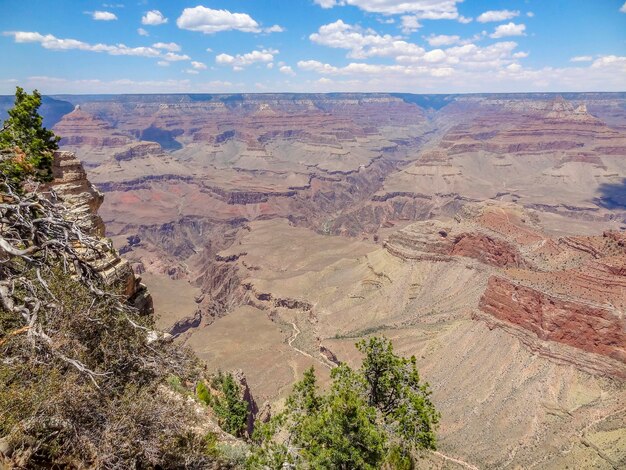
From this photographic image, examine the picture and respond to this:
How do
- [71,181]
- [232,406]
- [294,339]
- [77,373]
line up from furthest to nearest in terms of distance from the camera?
[294,339] < [232,406] < [71,181] < [77,373]

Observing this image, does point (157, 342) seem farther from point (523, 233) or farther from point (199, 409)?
point (523, 233)

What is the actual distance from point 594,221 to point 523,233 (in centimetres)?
13075

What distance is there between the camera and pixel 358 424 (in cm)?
1612

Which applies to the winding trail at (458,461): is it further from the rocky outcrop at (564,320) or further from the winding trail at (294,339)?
the winding trail at (294,339)

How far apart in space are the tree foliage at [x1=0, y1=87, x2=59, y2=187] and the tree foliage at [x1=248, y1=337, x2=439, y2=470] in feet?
61.9

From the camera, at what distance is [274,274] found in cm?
11044

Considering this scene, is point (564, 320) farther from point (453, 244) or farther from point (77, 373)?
point (77, 373)

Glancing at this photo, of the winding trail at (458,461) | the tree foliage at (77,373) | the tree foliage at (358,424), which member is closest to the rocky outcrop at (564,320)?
the winding trail at (458,461)

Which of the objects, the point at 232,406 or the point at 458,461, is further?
the point at 458,461

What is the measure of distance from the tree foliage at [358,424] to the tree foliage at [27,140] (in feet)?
61.9

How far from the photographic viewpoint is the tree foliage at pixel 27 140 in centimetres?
2370

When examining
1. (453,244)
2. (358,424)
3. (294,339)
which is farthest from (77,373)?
(453,244)

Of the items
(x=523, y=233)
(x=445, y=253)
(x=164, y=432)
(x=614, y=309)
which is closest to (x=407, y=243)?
(x=445, y=253)

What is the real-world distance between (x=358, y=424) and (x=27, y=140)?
25.3 m
